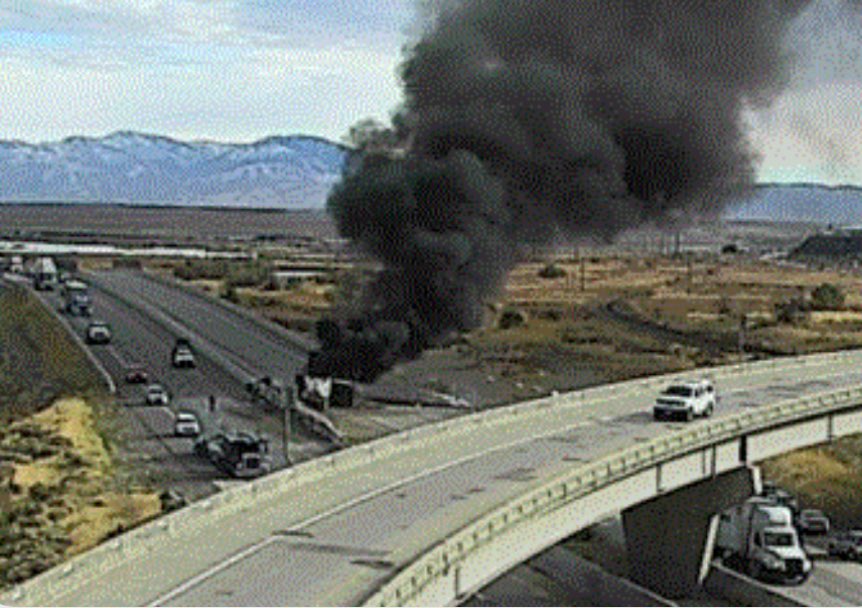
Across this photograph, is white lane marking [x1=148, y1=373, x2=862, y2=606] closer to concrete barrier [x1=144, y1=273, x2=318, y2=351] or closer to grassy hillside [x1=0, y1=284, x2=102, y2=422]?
grassy hillside [x1=0, y1=284, x2=102, y2=422]

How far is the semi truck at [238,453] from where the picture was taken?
5797 centimetres

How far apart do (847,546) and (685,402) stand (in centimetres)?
783

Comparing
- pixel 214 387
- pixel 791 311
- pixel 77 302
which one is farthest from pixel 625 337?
pixel 77 302

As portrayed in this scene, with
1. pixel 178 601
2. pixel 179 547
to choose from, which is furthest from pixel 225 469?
pixel 178 601

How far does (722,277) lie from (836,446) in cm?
11956

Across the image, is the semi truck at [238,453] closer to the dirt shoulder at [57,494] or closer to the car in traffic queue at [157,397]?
the dirt shoulder at [57,494]

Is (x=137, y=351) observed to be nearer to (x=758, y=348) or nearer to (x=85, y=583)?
(x=758, y=348)

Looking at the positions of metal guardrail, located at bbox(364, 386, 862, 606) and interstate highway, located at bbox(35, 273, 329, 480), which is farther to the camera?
interstate highway, located at bbox(35, 273, 329, 480)

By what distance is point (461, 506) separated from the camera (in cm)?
3656

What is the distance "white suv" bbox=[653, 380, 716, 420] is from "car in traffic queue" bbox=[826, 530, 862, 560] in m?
6.35

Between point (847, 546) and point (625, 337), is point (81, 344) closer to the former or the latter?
point (625, 337)

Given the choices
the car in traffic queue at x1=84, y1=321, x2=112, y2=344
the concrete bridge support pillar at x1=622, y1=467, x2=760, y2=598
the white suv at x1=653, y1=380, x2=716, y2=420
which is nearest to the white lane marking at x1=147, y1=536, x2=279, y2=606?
the concrete bridge support pillar at x1=622, y1=467, x2=760, y2=598

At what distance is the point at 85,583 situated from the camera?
28.4 metres

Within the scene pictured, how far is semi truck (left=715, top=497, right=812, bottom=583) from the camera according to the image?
49.8 meters
